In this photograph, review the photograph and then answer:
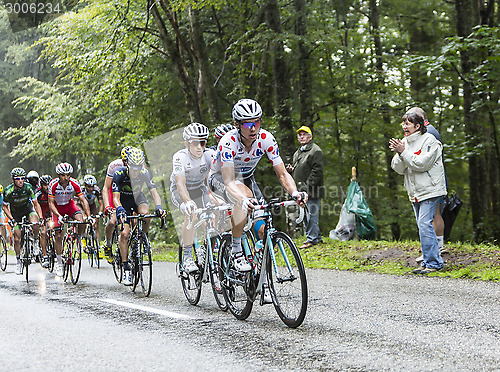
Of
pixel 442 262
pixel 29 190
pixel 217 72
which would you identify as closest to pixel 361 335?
pixel 442 262

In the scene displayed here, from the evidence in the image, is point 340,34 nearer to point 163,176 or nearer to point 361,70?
point 361,70

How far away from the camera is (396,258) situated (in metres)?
10.1

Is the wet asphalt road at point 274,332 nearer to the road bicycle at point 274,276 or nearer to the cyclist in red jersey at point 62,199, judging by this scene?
the road bicycle at point 274,276

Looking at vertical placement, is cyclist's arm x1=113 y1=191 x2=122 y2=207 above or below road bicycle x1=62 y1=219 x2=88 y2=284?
above

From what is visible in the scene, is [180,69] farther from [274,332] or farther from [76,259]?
[274,332]

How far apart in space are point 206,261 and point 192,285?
0.58 meters

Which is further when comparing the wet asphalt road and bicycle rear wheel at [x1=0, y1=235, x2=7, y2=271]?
bicycle rear wheel at [x1=0, y1=235, x2=7, y2=271]

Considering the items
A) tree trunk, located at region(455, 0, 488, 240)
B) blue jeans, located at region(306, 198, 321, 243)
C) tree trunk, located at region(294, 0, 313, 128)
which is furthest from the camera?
tree trunk, located at region(294, 0, 313, 128)

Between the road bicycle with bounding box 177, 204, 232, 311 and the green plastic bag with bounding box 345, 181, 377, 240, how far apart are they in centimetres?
627

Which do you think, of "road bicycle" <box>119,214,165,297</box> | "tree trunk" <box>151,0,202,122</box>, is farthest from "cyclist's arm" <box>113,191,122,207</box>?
"tree trunk" <box>151,0,202,122</box>

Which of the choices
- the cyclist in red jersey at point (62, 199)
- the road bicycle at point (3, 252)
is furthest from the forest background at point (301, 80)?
the cyclist in red jersey at point (62, 199)

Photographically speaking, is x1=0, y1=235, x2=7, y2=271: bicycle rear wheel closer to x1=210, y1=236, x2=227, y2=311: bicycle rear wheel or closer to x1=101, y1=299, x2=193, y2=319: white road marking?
x1=101, y1=299, x2=193, y2=319: white road marking

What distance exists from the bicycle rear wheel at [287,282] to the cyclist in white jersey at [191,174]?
1.82 meters

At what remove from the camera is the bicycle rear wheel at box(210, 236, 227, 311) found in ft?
22.3
